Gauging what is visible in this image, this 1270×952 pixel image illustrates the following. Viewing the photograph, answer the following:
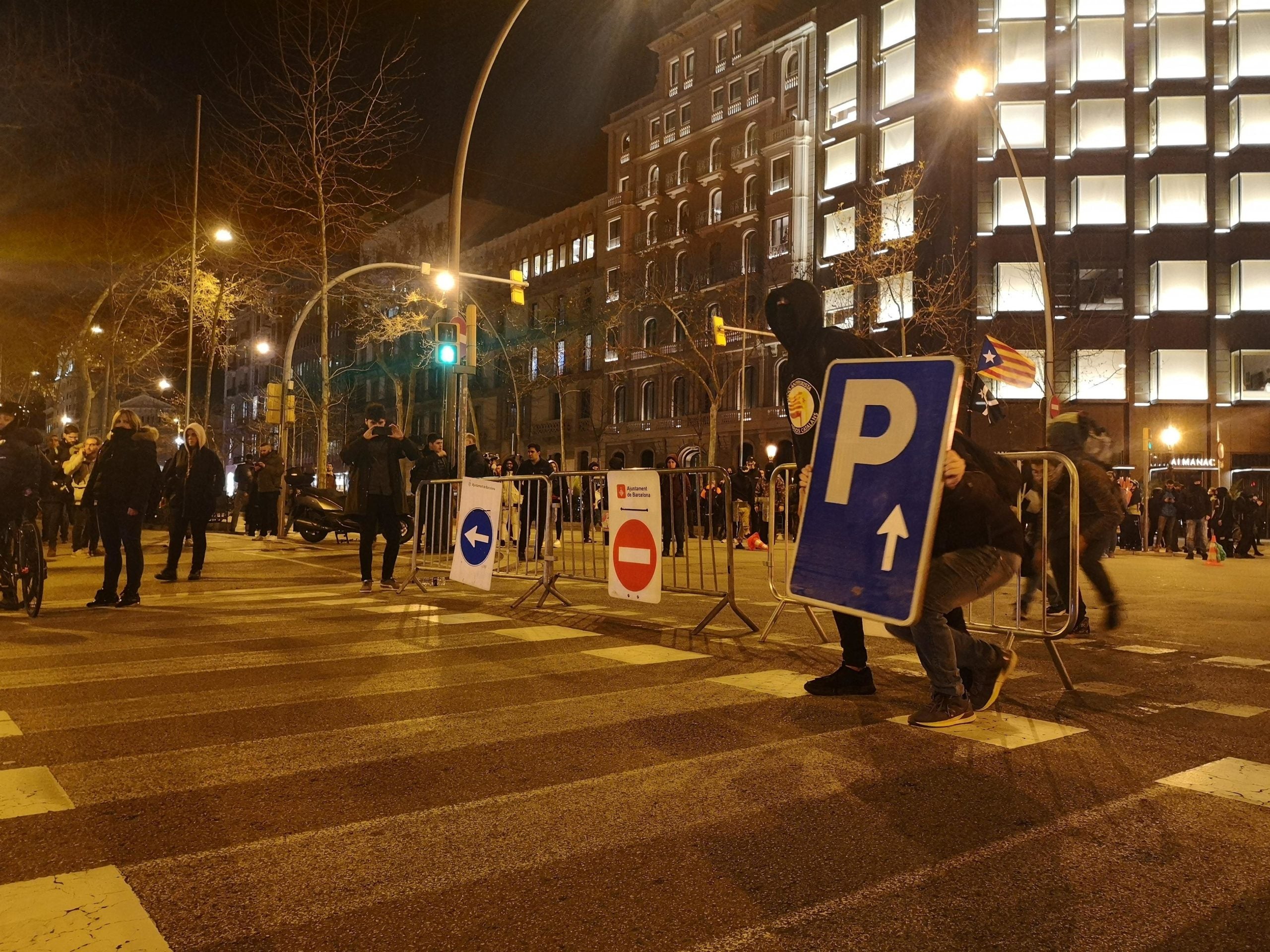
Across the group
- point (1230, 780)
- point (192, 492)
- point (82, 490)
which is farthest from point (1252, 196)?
point (1230, 780)

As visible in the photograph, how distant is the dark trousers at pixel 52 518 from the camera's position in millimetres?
16953

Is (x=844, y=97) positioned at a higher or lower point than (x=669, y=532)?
higher

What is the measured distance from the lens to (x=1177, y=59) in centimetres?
4247

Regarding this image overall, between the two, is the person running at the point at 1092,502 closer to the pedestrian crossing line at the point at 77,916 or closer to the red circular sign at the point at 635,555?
the red circular sign at the point at 635,555

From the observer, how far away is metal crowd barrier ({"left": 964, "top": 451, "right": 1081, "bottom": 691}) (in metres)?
5.83

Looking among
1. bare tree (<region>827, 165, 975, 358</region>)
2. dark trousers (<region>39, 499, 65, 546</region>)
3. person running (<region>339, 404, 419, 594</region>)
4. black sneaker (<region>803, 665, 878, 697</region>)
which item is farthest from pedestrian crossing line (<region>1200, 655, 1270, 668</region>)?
bare tree (<region>827, 165, 975, 358</region>)

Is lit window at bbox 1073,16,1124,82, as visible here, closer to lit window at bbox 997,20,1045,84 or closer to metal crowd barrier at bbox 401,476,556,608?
lit window at bbox 997,20,1045,84

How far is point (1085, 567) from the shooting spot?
8305mm

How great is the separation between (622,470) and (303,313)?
63.0 ft

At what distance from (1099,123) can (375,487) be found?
4192 centimetres

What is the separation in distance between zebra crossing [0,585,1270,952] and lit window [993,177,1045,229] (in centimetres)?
3999

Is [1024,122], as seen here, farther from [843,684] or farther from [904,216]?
[843,684]

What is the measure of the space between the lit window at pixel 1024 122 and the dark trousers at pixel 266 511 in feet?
114

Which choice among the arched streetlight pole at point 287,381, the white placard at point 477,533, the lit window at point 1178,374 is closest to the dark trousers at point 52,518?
the arched streetlight pole at point 287,381
